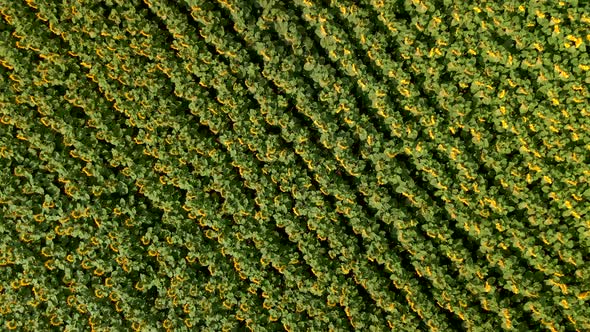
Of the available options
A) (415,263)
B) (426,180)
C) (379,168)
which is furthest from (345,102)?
(415,263)

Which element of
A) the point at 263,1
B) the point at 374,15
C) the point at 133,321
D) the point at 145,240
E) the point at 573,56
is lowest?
the point at 133,321

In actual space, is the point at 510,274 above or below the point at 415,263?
above

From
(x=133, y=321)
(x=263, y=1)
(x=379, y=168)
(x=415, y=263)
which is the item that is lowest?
(x=133, y=321)

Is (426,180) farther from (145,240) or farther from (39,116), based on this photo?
(39,116)

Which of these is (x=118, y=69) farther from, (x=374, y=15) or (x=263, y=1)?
(x=374, y=15)

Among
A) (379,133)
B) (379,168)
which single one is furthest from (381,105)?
(379,168)

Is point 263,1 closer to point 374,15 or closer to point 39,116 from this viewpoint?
point 374,15
